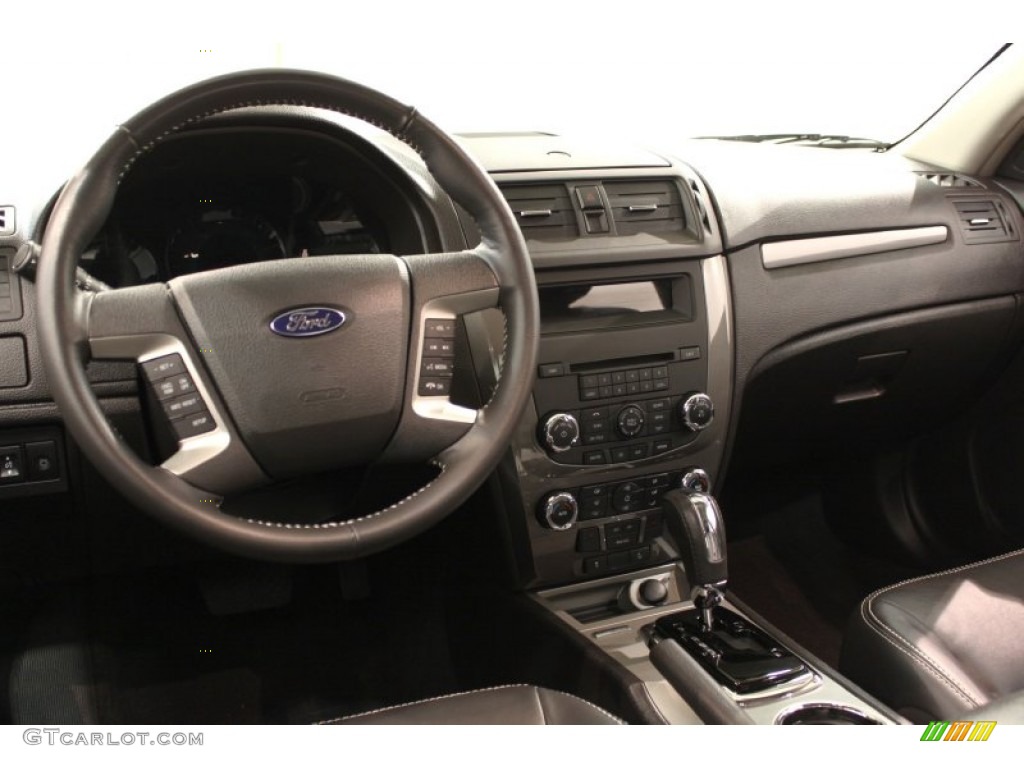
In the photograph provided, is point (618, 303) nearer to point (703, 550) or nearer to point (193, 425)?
point (703, 550)

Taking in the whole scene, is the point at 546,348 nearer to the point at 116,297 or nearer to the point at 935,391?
the point at 116,297

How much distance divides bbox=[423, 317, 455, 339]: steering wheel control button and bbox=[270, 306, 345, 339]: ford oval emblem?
0.10m

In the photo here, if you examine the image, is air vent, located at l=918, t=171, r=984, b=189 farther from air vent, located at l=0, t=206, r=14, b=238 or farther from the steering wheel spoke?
air vent, located at l=0, t=206, r=14, b=238

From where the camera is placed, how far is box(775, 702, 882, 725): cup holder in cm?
117

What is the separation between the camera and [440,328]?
3.76 feet

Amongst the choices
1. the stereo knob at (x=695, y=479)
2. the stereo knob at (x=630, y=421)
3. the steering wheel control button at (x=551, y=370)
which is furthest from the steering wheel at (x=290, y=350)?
the stereo knob at (x=695, y=479)

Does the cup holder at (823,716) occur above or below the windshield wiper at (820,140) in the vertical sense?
below

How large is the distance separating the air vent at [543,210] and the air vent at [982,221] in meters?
0.82

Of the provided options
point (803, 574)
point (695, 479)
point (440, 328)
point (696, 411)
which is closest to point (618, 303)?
point (696, 411)

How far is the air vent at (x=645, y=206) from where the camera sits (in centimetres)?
152

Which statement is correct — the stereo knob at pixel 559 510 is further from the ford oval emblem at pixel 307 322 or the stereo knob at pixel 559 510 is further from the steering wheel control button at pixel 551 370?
the ford oval emblem at pixel 307 322

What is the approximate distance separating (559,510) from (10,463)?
779mm

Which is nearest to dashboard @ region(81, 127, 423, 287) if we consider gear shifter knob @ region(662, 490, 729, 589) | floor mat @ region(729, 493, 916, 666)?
gear shifter knob @ region(662, 490, 729, 589)
